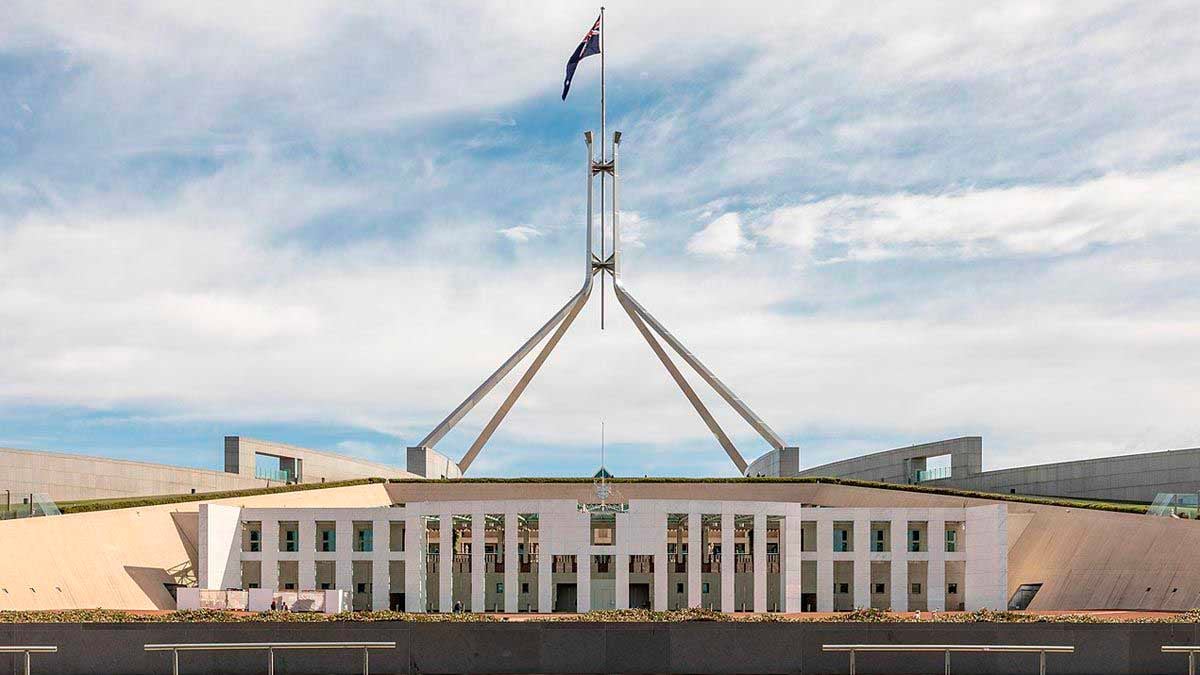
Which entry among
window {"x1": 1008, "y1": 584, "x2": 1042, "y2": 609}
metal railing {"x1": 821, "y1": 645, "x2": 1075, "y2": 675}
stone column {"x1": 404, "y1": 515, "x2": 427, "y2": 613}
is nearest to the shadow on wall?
stone column {"x1": 404, "y1": 515, "x2": 427, "y2": 613}

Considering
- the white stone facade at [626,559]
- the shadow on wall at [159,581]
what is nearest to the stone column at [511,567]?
the white stone facade at [626,559]

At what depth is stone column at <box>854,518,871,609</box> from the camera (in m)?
39.0

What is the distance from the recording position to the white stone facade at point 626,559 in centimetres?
3759

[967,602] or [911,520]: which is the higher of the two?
[911,520]

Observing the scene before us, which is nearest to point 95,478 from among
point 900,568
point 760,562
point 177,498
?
point 177,498

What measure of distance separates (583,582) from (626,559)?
1.42m

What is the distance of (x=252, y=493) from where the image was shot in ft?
149

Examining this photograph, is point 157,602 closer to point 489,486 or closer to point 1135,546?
point 489,486

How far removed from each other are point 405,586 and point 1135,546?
20960 millimetres

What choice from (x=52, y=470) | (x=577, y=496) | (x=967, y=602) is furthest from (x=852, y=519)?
(x=52, y=470)

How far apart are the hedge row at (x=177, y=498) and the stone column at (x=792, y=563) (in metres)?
17.8

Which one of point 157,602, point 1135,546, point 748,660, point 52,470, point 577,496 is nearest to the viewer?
point 748,660

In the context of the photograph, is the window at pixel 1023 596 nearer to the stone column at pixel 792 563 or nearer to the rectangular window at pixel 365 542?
the stone column at pixel 792 563

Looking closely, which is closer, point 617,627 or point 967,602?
point 617,627
